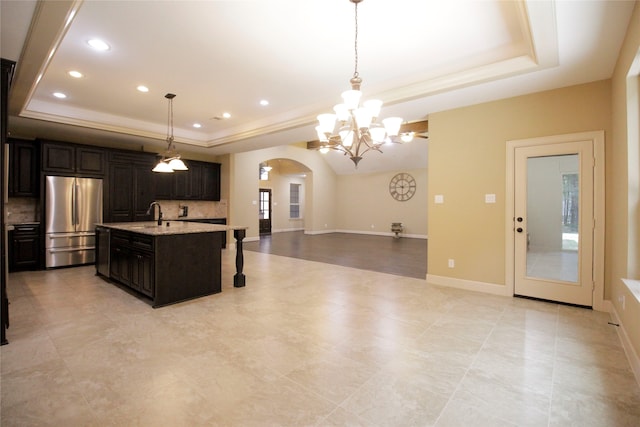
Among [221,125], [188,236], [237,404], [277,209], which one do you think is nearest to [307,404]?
[237,404]

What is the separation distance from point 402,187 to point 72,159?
953cm

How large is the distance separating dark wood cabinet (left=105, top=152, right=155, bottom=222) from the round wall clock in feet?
26.5

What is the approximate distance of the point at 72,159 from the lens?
227 inches

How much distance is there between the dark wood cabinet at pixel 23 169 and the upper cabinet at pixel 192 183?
2.07 m

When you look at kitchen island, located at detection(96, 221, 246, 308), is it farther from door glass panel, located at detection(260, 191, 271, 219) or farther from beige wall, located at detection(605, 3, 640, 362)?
door glass panel, located at detection(260, 191, 271, 219)

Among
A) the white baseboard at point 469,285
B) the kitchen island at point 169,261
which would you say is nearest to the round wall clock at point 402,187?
the white baseboard at point 469,285

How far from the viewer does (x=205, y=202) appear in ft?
28.6

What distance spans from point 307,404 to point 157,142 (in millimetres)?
6758

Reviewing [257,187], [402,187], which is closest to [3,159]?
[257,187]

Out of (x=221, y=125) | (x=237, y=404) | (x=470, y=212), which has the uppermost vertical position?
(x=221, y=125)

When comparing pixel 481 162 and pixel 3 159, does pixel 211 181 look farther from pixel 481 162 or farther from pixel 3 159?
A: pixel 481 162

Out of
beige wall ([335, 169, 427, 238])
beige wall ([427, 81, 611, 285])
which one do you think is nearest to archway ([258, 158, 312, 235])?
beige wall ([335, 169, 427, 238])

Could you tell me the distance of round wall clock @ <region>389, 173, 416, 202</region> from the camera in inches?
444

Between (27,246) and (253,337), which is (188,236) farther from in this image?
(27,246)
